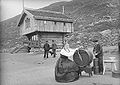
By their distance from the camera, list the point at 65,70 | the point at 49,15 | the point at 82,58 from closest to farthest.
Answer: the point at 65,70
the point at 82,58
the point at 49,15

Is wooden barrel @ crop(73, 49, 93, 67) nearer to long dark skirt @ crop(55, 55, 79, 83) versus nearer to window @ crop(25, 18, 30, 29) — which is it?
long dark skirt @ crop(55, 55, 79, 83)

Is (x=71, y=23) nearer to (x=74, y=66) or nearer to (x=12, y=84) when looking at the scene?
(x=74, y=66)

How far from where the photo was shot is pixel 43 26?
701 cm

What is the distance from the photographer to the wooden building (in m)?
6.54

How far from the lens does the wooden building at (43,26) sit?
6543 millimetres

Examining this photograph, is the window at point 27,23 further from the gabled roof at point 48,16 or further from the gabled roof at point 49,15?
the gabled roof at point 49,15

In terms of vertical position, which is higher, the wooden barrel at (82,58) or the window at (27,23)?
the window at (27,23)

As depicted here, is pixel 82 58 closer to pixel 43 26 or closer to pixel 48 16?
pixel 48 16

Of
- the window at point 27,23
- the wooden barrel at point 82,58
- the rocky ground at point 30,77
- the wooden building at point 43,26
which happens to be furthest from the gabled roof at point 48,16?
the wooden barrel at point 82,58

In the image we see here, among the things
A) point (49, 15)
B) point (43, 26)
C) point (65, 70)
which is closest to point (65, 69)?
point (65, 70)

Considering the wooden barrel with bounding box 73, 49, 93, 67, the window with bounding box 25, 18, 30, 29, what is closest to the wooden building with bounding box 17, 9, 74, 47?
the window with bounding box 25, 18, 30, 29

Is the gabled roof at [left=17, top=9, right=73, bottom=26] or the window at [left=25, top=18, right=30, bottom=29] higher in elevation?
the gabled roof at [left=17, top=9, right=73, bottom=26]

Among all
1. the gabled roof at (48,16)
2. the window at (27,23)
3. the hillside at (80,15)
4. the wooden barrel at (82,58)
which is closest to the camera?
the hillside at (80,15)

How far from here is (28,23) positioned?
22.7 feet
